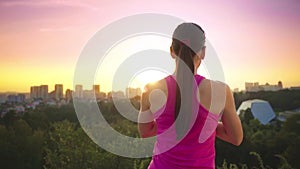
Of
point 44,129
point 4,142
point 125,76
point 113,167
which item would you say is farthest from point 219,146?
point 125,76

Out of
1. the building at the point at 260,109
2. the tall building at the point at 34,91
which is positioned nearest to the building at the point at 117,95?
the tall building at the point at 34,91

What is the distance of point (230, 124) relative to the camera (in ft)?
3.39

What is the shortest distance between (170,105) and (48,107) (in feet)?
40.3

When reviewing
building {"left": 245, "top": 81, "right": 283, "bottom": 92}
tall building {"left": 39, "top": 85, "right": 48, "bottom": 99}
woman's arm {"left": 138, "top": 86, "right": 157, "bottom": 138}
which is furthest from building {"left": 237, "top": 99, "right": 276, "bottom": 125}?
woman's arm {"left": 138, "top": 86, "right": 157, "bottom": 138}

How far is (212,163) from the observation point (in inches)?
40.1

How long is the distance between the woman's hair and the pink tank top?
1 cm

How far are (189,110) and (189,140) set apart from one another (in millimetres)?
81

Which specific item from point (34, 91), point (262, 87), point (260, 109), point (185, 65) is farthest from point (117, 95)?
point (260, 109)

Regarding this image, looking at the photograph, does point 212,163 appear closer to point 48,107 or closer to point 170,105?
point 170,105

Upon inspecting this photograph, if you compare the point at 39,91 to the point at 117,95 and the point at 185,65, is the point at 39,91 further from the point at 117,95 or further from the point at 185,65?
the point at 185,65

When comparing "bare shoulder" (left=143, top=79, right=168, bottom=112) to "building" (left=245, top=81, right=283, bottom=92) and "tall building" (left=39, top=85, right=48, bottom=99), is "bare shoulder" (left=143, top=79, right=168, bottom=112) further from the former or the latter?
"building" (left=245, top=81, right=283, bottom=92)

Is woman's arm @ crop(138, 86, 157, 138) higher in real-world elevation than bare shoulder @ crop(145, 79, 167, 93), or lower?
lower

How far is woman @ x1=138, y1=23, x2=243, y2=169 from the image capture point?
997mm

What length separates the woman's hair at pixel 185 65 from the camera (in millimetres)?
997
